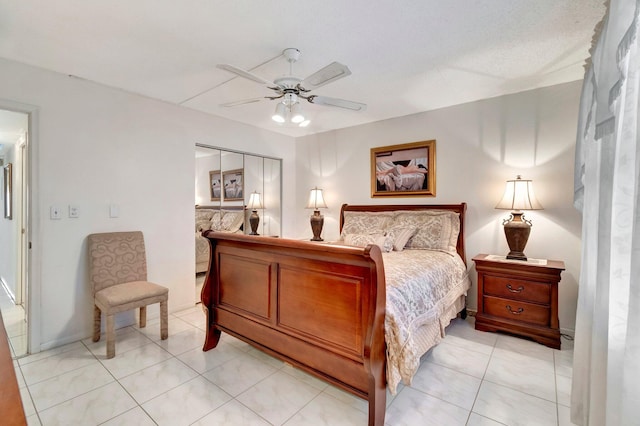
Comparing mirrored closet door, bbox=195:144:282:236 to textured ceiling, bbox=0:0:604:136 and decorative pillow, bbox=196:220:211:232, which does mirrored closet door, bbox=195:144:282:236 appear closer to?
decorative pillow, bbox=196:220:211:232

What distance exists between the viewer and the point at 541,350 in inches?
101

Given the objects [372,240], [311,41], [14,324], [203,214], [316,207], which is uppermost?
[311,41]

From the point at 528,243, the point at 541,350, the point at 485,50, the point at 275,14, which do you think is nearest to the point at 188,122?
the point at 275,14

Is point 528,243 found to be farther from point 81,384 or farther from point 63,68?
point 63,68

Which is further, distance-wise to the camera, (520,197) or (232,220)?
(232,220)

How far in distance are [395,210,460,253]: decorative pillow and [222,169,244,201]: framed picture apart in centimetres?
→ 229

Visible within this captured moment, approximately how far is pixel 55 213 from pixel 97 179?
44 cm

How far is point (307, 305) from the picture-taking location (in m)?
1.88

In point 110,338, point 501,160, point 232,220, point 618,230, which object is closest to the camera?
point 618,230

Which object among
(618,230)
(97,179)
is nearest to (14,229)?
(97,179)

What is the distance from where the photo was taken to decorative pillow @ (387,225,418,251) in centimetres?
329

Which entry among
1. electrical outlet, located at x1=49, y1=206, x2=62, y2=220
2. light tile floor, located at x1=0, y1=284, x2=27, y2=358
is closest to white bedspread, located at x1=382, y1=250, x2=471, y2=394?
light tile floor, located at x1=0, y1=284, x2=27, y2=358

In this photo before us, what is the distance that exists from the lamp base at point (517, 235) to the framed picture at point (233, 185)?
3.22 m

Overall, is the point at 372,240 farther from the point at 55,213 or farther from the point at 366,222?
the point at 55,213
